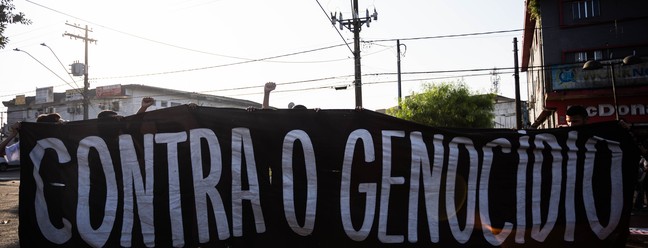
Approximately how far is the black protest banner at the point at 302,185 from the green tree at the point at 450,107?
2555 centimetres

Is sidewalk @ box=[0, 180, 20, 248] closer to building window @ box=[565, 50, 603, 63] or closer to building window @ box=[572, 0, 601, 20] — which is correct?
building window @ box=[565, 50, 603, 63]

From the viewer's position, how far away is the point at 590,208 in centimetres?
450

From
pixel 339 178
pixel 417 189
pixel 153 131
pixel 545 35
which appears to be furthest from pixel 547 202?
pixel 545 35

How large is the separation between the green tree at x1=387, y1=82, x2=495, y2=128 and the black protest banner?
25.5 meters

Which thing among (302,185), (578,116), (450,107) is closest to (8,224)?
(302,185)

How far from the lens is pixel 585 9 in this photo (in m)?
20.4

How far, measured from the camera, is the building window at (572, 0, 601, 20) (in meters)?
20.2

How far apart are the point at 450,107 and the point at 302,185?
27109mm

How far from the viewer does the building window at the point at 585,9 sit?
66.4 ft

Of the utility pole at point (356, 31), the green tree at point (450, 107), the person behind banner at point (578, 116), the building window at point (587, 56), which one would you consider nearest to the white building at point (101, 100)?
the green tree at point (450, 107)

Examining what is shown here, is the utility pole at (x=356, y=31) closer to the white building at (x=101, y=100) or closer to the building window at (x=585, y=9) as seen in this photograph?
the building window at (x=585, y=9)

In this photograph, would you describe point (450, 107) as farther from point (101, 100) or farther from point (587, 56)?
point (101, 100)

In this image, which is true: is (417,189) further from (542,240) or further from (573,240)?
(573,240)

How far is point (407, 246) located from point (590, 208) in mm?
1911
